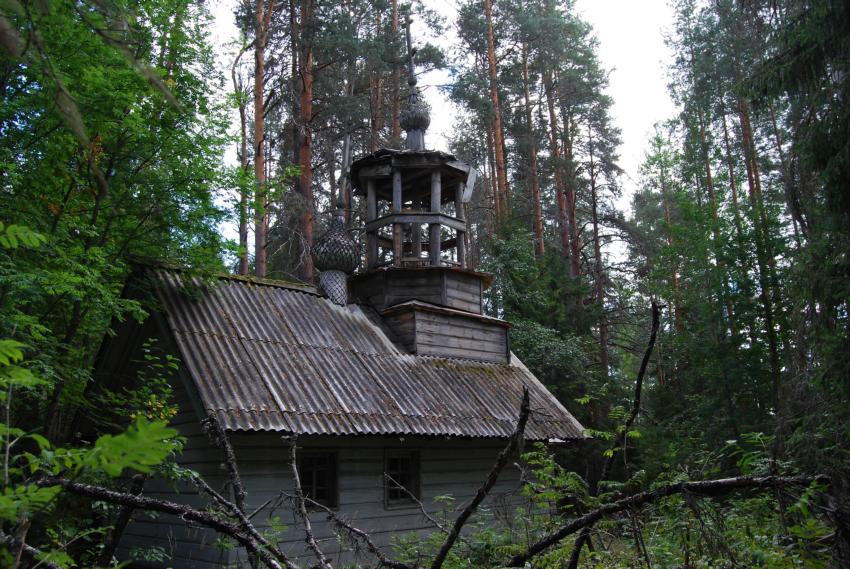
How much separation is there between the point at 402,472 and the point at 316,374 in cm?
205

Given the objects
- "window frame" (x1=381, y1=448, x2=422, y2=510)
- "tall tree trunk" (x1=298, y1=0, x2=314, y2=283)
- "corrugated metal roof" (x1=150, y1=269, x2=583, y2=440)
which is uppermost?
"tall tree trunk" (x1=298, y1=0, x2=314, y2=283)

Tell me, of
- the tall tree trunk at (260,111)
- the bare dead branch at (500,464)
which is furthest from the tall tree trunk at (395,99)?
the bare dead branch at (500,464)

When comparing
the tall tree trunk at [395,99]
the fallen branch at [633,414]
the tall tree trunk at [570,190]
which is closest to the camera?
the fallen branch at [633,414]

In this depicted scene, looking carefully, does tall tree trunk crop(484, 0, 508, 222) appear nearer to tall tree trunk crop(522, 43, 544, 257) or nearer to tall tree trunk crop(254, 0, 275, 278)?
tall tree trunk crop(522, 43, 544, 257)

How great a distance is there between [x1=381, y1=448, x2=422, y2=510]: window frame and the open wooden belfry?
430 centimetres

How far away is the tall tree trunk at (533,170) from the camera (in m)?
23.7

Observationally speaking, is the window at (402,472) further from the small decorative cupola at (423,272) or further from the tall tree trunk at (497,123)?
the tall tree trunk at (497,123)

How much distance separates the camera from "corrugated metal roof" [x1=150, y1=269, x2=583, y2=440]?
836cm

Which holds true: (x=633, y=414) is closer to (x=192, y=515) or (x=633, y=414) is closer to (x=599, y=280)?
(x=192, y=515)

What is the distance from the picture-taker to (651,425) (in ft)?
67.1

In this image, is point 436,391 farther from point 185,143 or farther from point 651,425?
point 651,425

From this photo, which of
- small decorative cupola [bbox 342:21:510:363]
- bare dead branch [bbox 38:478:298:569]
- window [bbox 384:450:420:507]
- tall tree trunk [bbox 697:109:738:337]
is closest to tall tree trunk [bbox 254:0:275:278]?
small decorative cupola [bbox 342:21:510:363]

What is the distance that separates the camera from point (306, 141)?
1812 cm

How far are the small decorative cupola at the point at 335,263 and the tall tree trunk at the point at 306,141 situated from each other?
529cm
